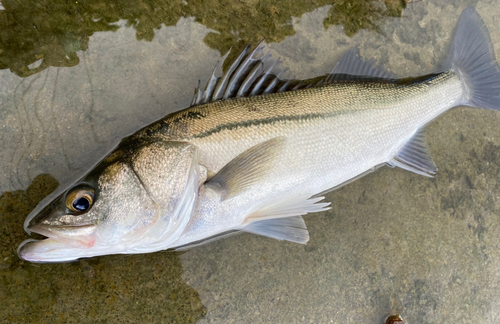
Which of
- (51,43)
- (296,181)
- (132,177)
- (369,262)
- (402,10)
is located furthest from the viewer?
(402,10)

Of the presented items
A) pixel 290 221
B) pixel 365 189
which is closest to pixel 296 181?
pixel 290 221

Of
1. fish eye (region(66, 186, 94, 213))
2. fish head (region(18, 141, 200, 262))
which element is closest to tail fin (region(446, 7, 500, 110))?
fish head (region(18, 141, 200, 262))

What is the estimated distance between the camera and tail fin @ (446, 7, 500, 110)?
2.18 m

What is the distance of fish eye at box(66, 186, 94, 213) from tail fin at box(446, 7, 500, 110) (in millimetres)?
2512

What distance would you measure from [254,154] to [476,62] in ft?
5.96

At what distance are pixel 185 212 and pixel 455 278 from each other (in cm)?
203

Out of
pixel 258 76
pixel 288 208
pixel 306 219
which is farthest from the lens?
pixel 306 219

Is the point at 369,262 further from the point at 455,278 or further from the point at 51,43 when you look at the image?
the point at 51,43

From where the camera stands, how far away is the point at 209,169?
170 cm

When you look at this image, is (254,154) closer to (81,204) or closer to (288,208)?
(288,208)

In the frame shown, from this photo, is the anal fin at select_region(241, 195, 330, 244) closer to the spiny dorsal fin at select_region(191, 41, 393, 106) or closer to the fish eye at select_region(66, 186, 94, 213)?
the spiny dorsal fin at select_region(191, 41, 393, 106)

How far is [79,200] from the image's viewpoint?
145 centimetres

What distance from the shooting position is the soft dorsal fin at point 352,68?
2.10m

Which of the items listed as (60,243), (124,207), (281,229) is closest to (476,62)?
(281,229)
